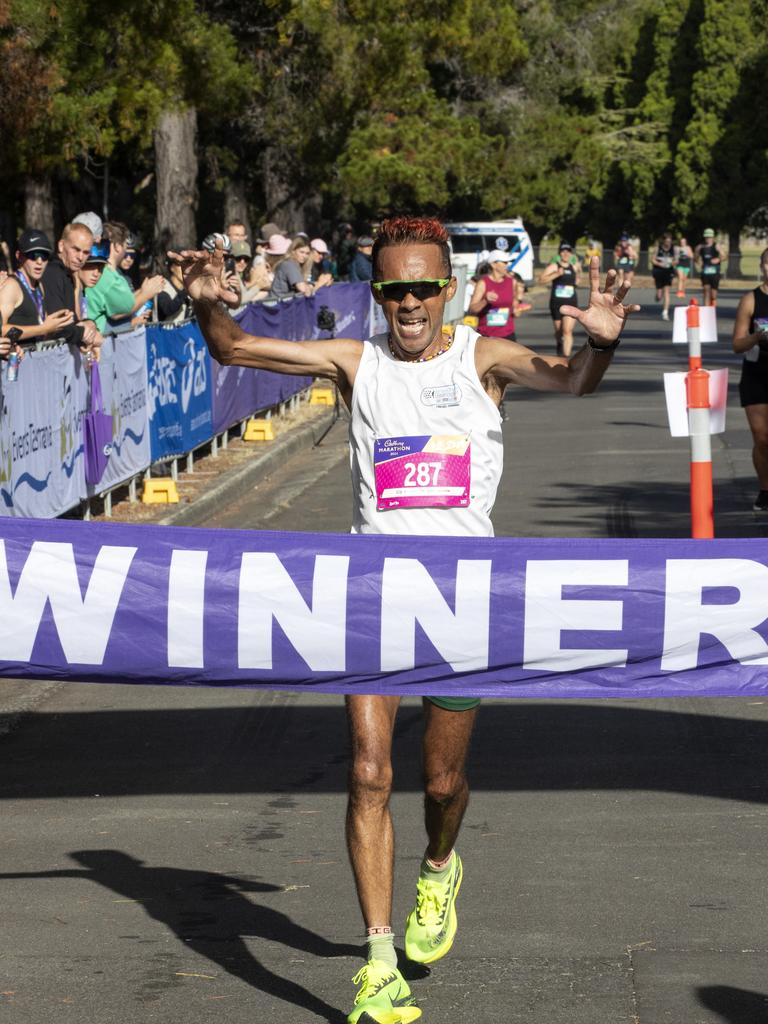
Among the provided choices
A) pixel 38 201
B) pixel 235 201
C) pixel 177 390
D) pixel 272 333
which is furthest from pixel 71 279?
pixel 235 201

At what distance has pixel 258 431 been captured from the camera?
19859mm

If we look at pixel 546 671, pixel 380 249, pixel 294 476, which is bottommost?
pixel 294 476

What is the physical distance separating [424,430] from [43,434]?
22.3 ft

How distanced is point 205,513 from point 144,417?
0.86 meters

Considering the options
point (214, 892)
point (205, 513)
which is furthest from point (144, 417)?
point (214, 892)

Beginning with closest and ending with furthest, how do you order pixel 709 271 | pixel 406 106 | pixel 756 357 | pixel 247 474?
pixel 756 357 < pixel 247 474 < pixel 709 271 < pixel 406 106

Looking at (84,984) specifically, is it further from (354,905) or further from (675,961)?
(675,961)

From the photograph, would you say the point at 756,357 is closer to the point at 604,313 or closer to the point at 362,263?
the point at 604,313

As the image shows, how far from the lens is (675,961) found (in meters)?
5.43

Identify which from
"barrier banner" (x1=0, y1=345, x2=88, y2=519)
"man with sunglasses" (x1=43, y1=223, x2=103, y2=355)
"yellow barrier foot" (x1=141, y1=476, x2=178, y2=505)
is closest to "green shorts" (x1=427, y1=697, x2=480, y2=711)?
"barrier banner" (x1=0, y1=345, x2=88, y2=519)

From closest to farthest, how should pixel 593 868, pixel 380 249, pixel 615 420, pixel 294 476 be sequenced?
1. pixel 380 249
2. pixel 593 868
3. pixel 294 476
4. pixel 615 420

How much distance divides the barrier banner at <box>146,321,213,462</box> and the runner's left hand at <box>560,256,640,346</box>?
9.28 meters

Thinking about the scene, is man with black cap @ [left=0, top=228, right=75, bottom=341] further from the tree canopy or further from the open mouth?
the tree canopy

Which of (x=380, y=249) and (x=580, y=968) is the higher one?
(x=380, y=249)
